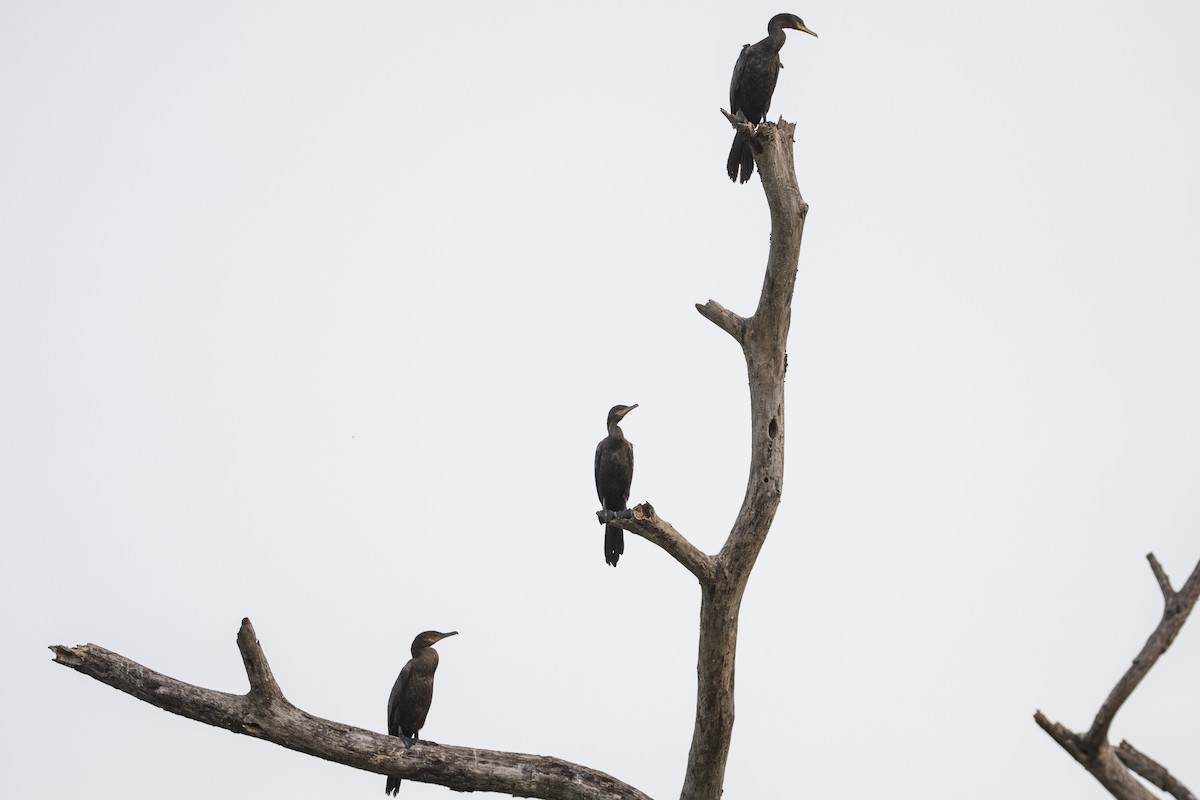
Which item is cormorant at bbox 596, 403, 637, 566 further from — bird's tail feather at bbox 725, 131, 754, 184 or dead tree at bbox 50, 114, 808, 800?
dead tree at bbox 50, 114, 808, 800

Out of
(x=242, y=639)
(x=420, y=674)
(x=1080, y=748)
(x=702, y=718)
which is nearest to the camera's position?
(x=1080, y=748)

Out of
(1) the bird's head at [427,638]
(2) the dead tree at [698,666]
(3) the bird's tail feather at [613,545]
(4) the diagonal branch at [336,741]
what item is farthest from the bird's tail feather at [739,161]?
(4) the diagonal branch at [336,741]

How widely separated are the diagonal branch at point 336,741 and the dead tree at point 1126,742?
2.05m

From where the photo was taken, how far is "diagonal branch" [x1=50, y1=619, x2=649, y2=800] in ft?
17.6

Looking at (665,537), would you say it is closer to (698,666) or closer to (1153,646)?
(698,666)

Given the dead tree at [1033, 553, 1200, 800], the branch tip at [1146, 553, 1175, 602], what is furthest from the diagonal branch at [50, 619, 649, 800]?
the branch tip at [1146, 553, 1175, 602]

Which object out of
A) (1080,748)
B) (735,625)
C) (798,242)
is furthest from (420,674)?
(1080,748)

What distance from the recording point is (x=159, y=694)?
5395mm

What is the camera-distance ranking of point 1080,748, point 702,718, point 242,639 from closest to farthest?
point 1080,748, point 242,639, point 702,718

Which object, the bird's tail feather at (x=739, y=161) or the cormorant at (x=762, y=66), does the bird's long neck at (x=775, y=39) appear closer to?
the cormorant at (x=762, y=66)

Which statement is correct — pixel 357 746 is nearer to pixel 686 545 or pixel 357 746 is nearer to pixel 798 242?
pixel 686 545

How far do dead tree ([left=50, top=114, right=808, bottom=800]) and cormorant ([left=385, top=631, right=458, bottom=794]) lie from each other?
1.56 metres

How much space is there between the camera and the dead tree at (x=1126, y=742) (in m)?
3.90

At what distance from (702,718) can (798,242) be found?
7.29 feet
